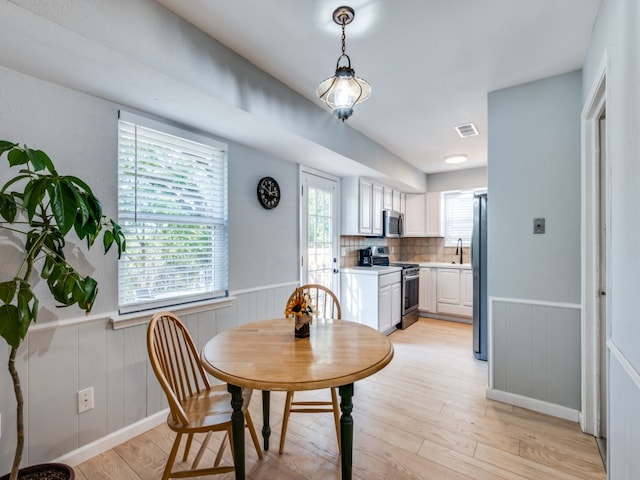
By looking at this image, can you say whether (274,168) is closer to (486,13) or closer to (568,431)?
(486,13)

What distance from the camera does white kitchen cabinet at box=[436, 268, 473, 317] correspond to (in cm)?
476

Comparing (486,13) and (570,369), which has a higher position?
(486,13)

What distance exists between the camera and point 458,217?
Answer: 537 cm

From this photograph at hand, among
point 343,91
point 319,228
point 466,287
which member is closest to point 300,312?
point 343,91

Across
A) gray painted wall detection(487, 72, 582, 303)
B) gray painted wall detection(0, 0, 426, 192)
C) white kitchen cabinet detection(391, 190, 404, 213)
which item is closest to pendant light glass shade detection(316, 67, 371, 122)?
gray painted wall detection(0, 0, 426, 192)

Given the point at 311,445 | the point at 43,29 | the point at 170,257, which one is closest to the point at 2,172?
the point at 43,29

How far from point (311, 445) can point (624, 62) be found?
2401mm

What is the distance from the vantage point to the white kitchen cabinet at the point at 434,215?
543cm

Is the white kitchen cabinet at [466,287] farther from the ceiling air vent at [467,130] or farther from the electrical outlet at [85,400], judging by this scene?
the electrical outlet at [85,400]

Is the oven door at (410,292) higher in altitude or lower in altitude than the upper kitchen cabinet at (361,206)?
lower

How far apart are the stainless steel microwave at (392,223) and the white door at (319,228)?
973 millimetres

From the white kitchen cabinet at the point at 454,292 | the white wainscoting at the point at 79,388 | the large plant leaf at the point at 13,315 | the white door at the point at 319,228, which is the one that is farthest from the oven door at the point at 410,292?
the large plant leaf at the point at 13,315

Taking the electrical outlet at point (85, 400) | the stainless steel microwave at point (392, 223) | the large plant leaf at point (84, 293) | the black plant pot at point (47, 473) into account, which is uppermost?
the stainless steel microwave at point (392, 223)

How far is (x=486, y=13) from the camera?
1665 millimetres
